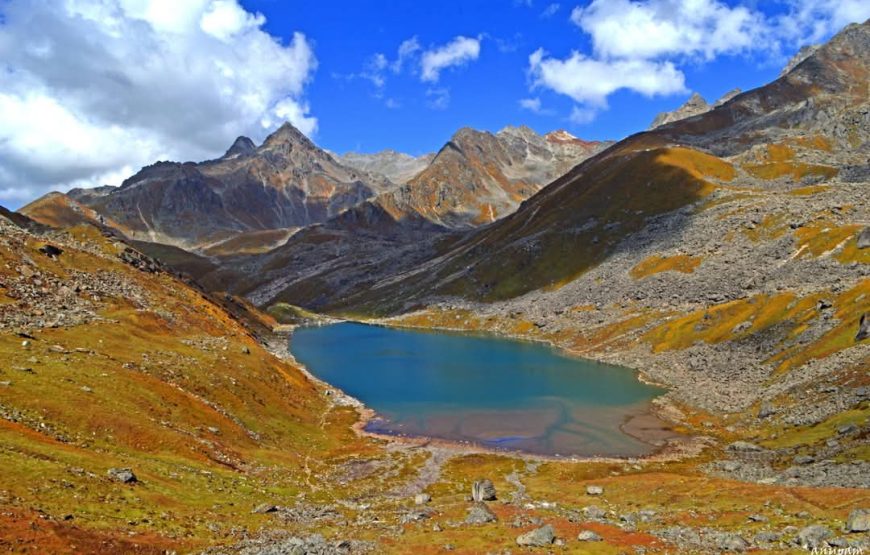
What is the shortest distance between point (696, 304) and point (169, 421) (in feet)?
459

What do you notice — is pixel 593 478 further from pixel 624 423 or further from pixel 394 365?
pixel 394 365

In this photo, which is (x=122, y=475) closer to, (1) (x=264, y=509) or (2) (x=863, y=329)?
(1) (x=264, y=509)

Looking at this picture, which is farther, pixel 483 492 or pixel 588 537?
pixel 483 492

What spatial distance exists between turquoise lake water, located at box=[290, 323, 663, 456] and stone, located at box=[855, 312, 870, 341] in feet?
115

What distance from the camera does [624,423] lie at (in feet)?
309

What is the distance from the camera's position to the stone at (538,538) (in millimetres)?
37844

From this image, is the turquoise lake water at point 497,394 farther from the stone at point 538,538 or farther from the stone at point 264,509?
the stone at point 264,509

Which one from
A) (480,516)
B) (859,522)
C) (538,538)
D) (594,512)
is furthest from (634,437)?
(538,538)

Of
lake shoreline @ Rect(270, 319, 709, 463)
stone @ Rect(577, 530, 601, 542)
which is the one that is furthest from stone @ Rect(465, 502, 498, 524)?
lake shoreline @ Rect(270, 319, 709, 463)

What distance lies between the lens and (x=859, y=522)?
1348 inches

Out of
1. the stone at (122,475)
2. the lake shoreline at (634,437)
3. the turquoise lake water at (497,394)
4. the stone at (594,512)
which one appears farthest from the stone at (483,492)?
the stone at (122,475)

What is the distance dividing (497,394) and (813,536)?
84132 mm

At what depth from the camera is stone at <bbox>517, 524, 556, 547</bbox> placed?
1490 inches

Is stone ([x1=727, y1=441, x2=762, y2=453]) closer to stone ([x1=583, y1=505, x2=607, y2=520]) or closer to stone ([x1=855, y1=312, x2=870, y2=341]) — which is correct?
stone ([x1=855, y1=312, x2=870, y2=341])
